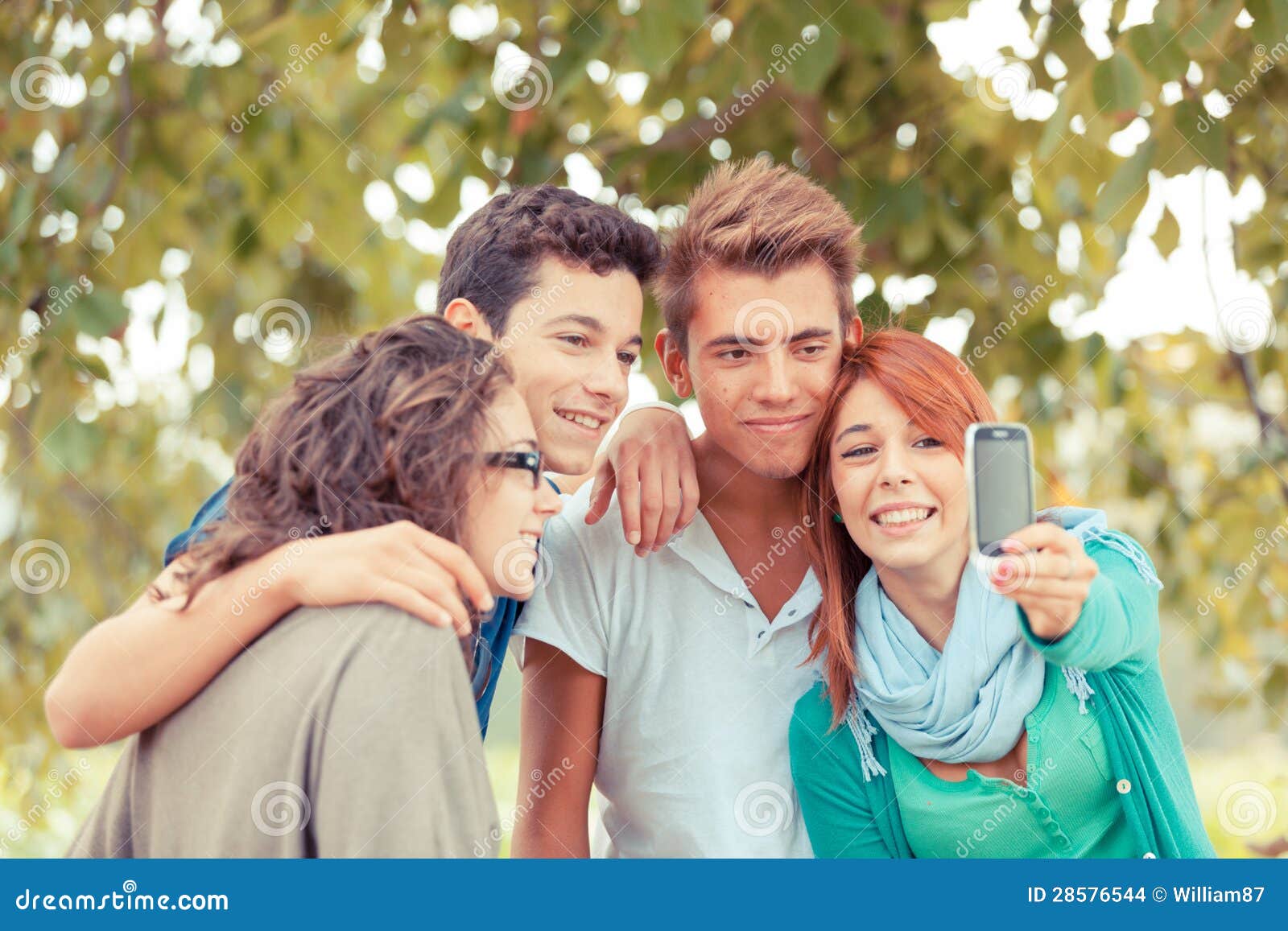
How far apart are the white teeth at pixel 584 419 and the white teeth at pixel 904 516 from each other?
1.61 feet

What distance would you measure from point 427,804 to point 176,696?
339 mm

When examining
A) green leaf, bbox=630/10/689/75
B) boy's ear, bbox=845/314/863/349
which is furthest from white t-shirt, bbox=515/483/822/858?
green leaf, bbox=630/10/689/75

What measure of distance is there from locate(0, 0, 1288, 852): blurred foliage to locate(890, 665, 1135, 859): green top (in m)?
1.21

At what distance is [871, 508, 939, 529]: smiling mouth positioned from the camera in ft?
6.06

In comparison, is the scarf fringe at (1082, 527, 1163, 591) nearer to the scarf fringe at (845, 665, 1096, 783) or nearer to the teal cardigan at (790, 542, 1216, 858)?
the teal cardigan at (790, 542, 1216, 858)

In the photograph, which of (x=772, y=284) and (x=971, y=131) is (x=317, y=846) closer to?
(x=772, y=284)

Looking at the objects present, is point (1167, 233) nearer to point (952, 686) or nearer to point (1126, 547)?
point (1126, 547)

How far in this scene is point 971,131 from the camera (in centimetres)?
332

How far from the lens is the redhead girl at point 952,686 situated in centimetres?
177

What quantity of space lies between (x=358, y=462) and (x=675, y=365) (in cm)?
88

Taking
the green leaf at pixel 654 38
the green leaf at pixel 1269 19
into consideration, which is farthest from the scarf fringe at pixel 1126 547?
the green leaf at pixel 654 38

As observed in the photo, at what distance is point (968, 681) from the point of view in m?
1.81

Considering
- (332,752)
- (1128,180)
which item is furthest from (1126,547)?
(332,752)

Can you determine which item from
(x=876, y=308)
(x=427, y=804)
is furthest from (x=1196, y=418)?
(x=427, y=804)
